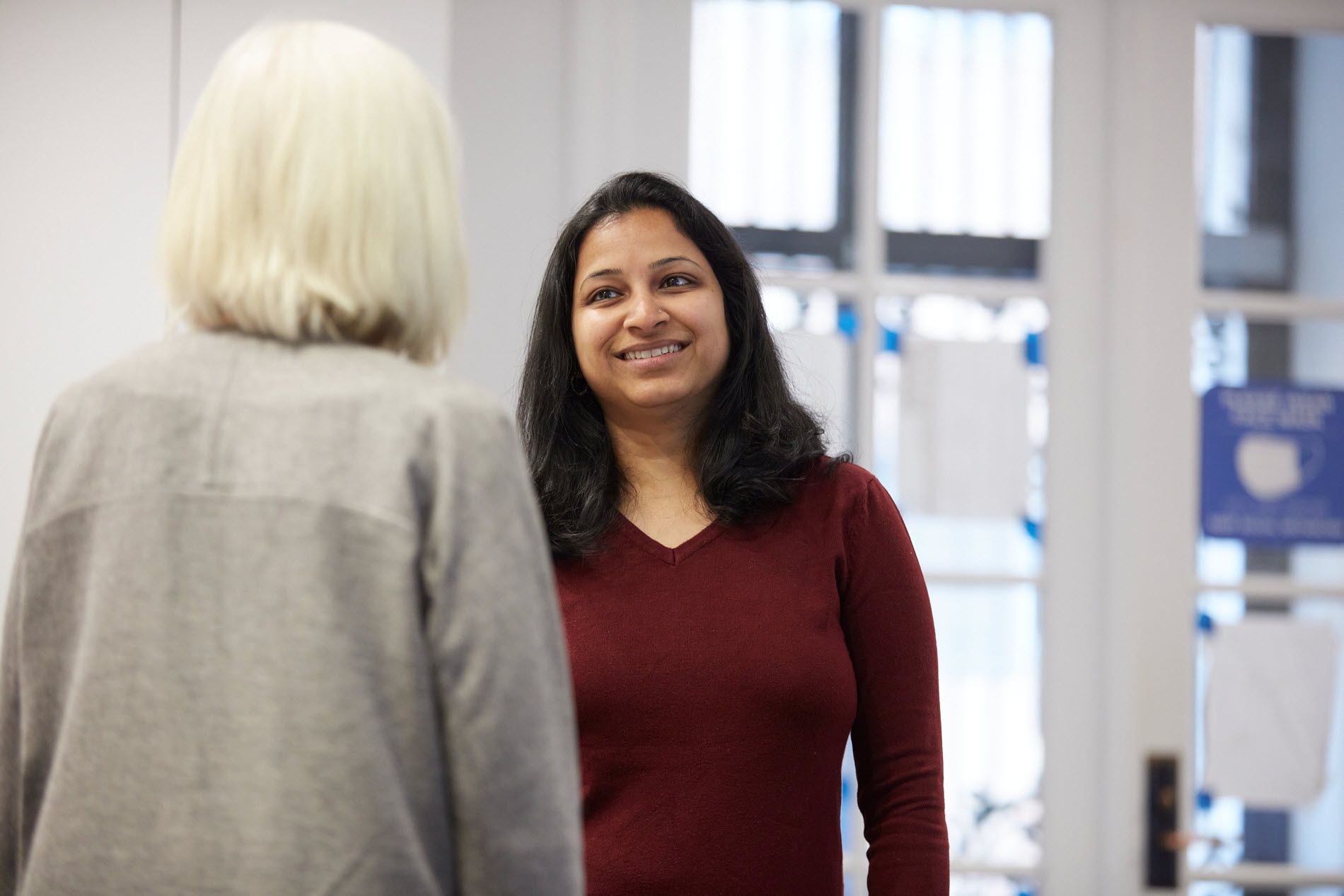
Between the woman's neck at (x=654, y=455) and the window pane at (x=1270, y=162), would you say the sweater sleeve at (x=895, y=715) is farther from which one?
the window pane at (x=1270, y=162)

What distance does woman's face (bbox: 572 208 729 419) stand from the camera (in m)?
1.46

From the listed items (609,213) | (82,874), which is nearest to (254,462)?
(82,874)

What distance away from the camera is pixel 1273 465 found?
244cm

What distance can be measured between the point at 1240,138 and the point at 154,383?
2.30 meters

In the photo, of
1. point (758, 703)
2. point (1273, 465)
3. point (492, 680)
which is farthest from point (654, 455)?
point (1273, 465)

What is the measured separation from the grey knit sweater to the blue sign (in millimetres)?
1952

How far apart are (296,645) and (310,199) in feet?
0.99

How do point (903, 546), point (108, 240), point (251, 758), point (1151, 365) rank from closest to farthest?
point (251, 758)
point (903, 546)
point (108, 240)
point (1151, 365)

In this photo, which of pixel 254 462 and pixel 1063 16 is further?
pixel 1063 16

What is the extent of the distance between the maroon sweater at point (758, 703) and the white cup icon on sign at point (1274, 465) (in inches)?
51.2

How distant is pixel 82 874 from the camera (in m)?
0.82

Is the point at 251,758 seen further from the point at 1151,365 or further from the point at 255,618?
the point at 1151,365

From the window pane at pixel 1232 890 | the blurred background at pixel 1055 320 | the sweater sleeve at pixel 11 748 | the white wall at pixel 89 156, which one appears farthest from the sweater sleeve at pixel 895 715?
the window pane at pixel 1232 890

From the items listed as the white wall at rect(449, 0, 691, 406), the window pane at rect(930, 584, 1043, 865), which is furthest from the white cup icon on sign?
the white wall at rect(449, 0, 691, 406)
